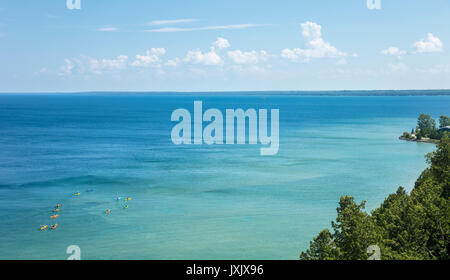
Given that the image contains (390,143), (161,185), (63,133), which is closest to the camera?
(161,185)

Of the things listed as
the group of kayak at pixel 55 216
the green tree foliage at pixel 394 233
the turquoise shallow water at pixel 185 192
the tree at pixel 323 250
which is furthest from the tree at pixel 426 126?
the tree at pixel 323 250

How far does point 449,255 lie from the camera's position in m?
14.6

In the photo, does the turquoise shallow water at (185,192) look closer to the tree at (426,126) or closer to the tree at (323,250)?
the tree at (426,126)

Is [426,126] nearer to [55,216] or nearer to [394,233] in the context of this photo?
[55,216]

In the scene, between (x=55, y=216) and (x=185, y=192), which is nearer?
(x=55, y=216)

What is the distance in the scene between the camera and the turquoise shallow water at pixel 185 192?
29.8 m

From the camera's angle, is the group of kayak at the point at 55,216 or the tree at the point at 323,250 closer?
the tree at the point at 323,250

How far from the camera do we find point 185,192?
43.4 m

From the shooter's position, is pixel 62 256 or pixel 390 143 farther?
pixel 390 143

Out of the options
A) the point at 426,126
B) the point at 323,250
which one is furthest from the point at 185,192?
the point at 426,126

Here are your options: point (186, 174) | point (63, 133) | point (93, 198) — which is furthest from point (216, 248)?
point (63, 133)

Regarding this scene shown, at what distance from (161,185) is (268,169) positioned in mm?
14607
